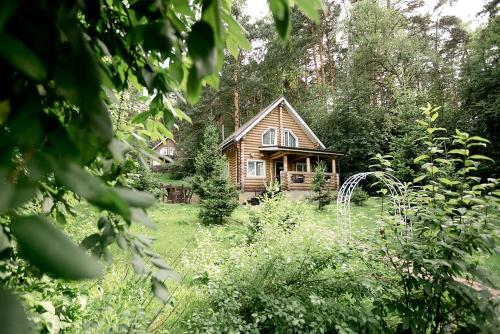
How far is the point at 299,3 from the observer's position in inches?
23.7

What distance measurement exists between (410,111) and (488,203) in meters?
19.6

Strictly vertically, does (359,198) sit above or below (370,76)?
below

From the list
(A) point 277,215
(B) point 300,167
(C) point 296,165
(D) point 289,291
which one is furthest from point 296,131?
(D) point 289,291

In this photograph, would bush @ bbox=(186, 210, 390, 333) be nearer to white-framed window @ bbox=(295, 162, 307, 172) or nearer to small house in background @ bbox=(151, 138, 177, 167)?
small house in background @ bbox=(151, 138, 177, 167)

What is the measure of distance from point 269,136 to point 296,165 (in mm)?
3254

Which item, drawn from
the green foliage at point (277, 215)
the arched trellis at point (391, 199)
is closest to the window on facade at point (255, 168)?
the arched trellis at point (391, 199)

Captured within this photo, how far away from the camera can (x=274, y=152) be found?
21.6 m

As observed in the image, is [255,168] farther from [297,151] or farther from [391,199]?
[391,199]

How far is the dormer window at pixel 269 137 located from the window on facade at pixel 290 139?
3.85 ft

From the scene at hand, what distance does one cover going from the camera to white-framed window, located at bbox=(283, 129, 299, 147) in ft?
75.9

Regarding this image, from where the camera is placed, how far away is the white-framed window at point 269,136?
2217 cm

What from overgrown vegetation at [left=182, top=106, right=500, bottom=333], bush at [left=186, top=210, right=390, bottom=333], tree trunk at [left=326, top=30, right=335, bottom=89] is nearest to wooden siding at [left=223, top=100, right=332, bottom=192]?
tree trunk at [left=326, top=30, right=335, bottom=89]

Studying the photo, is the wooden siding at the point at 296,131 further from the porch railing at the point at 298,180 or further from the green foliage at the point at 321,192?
the green foliage at the point at 321,192

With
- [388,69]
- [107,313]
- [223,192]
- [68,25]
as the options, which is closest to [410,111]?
[388,69]
